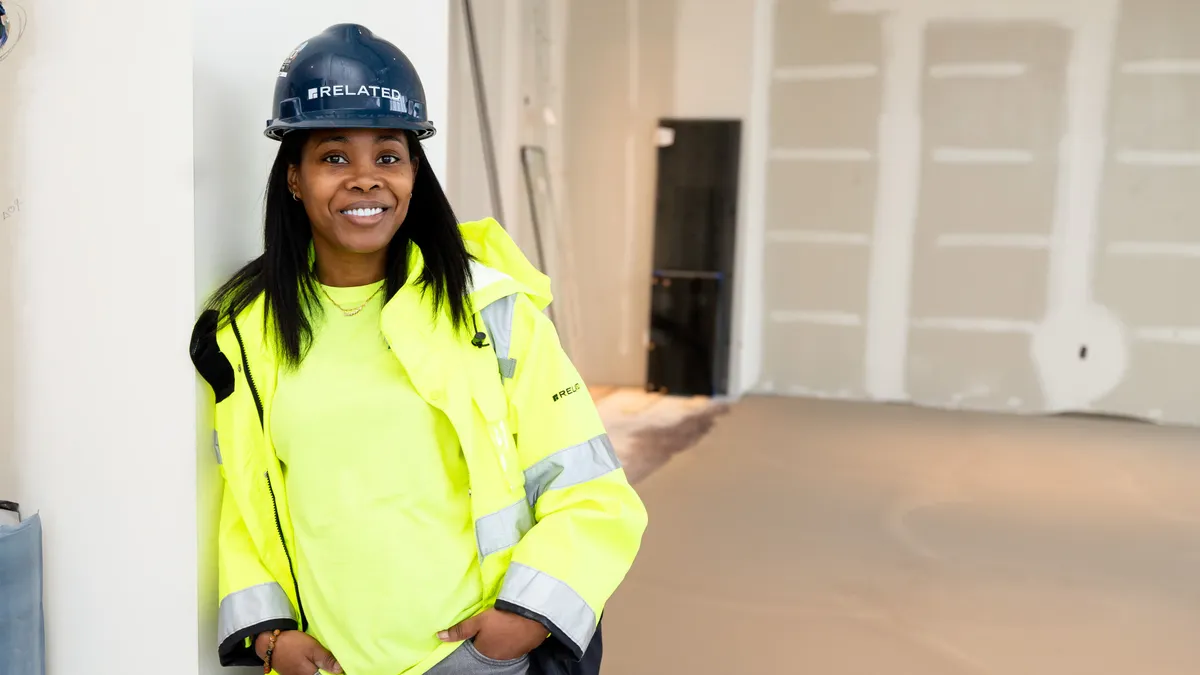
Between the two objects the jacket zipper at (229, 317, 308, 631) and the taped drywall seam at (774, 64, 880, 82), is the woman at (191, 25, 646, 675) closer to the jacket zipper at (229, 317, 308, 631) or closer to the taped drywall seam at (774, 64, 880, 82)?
the jacket zipper at (229, 317, 308, 631)

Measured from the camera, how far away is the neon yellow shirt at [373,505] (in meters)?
1.15

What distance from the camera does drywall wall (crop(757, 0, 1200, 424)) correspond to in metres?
5.65

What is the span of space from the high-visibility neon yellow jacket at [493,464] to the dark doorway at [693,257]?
196 inches

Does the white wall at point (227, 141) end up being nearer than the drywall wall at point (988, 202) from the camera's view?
Yes

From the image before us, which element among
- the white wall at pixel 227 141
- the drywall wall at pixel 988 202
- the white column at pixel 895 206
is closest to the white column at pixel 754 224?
the drywall wall at pixel 988 202

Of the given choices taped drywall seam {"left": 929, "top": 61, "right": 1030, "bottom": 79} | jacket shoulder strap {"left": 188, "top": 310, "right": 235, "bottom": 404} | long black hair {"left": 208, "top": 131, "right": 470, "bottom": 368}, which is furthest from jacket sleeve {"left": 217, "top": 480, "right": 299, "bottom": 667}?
taped drywall seam {"left": 929, "top": 61, "right": 1030, "bottom": 79}

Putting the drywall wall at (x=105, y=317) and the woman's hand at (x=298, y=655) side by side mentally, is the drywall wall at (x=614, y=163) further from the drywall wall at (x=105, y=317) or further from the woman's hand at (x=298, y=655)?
the woman's hand at (x=298, y=655)

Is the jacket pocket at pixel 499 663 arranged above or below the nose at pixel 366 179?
below

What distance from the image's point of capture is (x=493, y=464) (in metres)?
1.17

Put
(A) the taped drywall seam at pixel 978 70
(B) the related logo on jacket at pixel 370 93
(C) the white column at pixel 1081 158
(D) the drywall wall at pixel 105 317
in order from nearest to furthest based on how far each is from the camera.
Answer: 1. (B) the related logo on jacket at pixel 370 93
2. (D) the drywall wall at pixel 105 317
3. (C) the white column at pixel 1081 158
4. (A) the taped drywall seam at pixel 978 70

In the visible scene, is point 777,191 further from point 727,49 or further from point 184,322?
point 184,322

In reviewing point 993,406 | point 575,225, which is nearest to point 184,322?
point 575,225

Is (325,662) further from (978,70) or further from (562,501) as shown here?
(978,70)

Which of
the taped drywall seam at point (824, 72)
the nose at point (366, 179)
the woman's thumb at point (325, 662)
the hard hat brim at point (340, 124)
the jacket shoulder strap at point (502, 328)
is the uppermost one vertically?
the taped drywall seam at point (824, 72)
